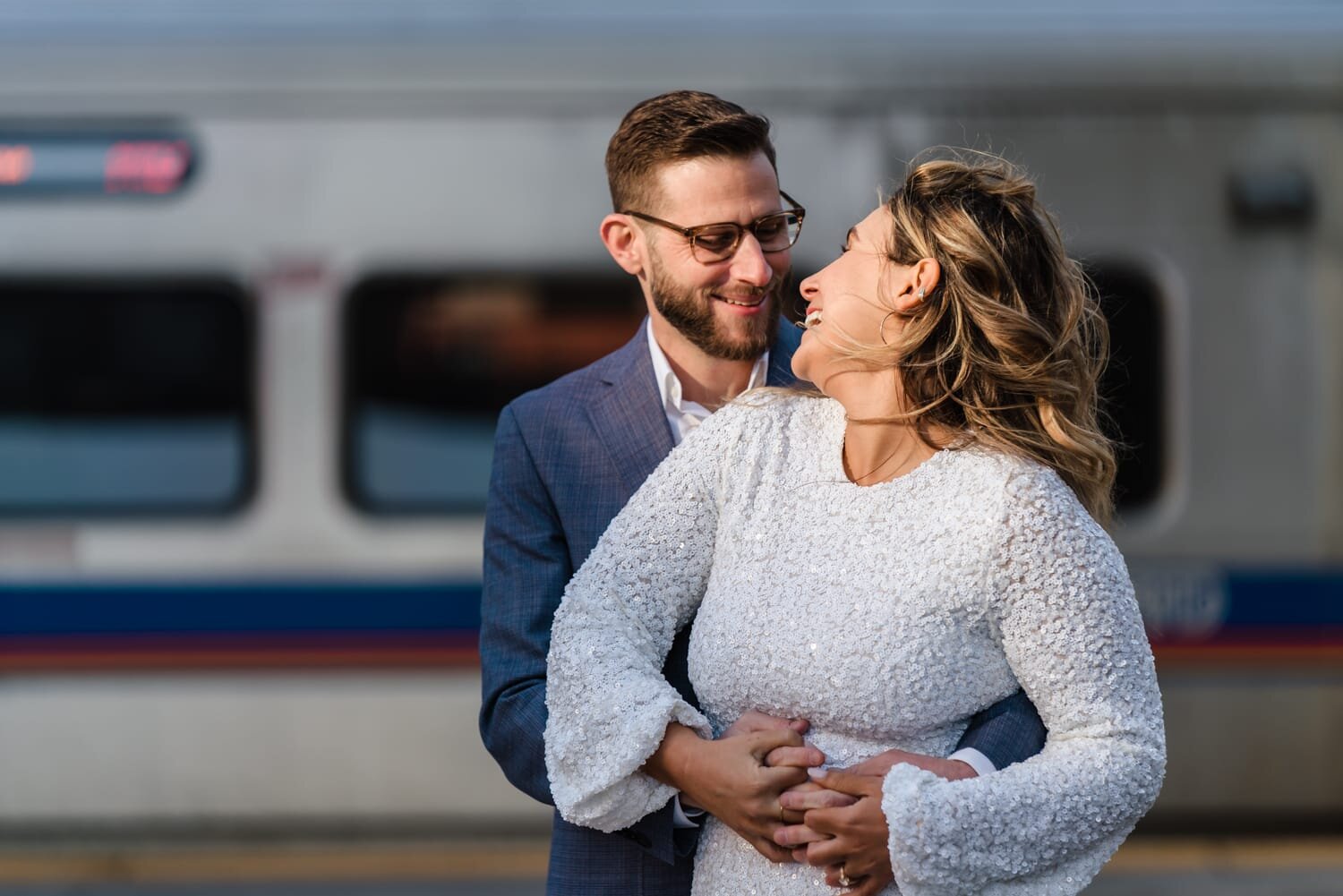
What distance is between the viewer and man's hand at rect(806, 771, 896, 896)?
5.03ft

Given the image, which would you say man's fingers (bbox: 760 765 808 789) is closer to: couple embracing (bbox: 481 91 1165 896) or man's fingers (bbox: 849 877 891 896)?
couple embracing (bbox: 481 91 1165 896)

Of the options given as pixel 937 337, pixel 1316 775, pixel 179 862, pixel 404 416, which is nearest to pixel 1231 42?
pixel 1316 775

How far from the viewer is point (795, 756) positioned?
5.12 feet

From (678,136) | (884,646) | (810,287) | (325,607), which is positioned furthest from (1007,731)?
(325,607)

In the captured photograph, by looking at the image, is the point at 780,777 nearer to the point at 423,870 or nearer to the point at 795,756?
the point at 795,756

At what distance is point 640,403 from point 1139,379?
9.58 ft

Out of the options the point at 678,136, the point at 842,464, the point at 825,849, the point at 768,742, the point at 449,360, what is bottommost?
the point at 825,849

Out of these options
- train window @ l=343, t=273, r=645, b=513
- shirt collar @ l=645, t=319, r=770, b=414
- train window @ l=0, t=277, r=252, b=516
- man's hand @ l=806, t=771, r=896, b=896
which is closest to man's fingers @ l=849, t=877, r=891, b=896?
man's hand @ l=806, t=771, r=896, b=896

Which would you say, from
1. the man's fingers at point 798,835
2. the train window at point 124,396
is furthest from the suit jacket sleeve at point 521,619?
the train window at point 124,396

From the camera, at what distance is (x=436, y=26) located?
4.58 metres

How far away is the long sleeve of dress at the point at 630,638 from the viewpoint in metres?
1.63

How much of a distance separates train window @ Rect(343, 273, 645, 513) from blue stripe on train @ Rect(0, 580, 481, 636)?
0.86 feet

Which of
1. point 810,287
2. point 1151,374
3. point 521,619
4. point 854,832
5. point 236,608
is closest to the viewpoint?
point 854,832

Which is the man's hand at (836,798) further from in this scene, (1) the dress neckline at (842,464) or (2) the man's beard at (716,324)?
(2) the man's beard at (716,324)
